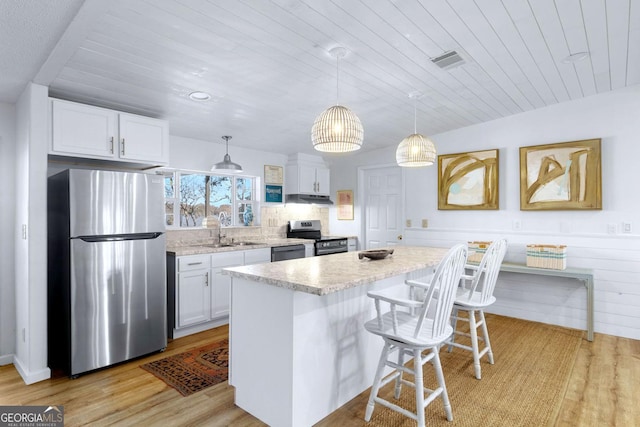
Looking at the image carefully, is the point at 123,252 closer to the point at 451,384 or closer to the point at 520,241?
the point at 451,384

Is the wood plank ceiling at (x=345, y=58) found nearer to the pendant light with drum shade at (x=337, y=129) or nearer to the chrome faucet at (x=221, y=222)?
the pendant light with drum shade at (x=337, y=129)

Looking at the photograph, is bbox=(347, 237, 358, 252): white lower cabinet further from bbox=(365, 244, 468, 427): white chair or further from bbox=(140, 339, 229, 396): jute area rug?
bbox=(365, 244, 468, 427): white chair

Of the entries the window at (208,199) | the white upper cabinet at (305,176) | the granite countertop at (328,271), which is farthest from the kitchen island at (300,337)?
the white upper cabinet at (305,176)

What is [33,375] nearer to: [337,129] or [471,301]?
[337,129]

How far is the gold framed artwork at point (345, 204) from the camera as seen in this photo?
587cm

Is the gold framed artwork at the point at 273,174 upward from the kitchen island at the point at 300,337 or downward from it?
upward

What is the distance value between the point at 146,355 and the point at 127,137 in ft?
6.30

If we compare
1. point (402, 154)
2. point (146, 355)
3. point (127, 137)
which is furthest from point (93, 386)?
point (402, 154)

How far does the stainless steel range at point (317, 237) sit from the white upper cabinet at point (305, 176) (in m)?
0.50

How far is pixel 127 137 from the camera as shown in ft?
10.1

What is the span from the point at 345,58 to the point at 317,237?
10.7 ft

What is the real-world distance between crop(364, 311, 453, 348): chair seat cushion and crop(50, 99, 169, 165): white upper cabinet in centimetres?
251

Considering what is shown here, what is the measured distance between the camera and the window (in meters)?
4.21

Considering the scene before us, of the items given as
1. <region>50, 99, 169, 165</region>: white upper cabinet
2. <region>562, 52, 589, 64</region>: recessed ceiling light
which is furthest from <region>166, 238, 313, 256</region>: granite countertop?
<region>562, 52, 589, 64</region>: recessed ceiling light
